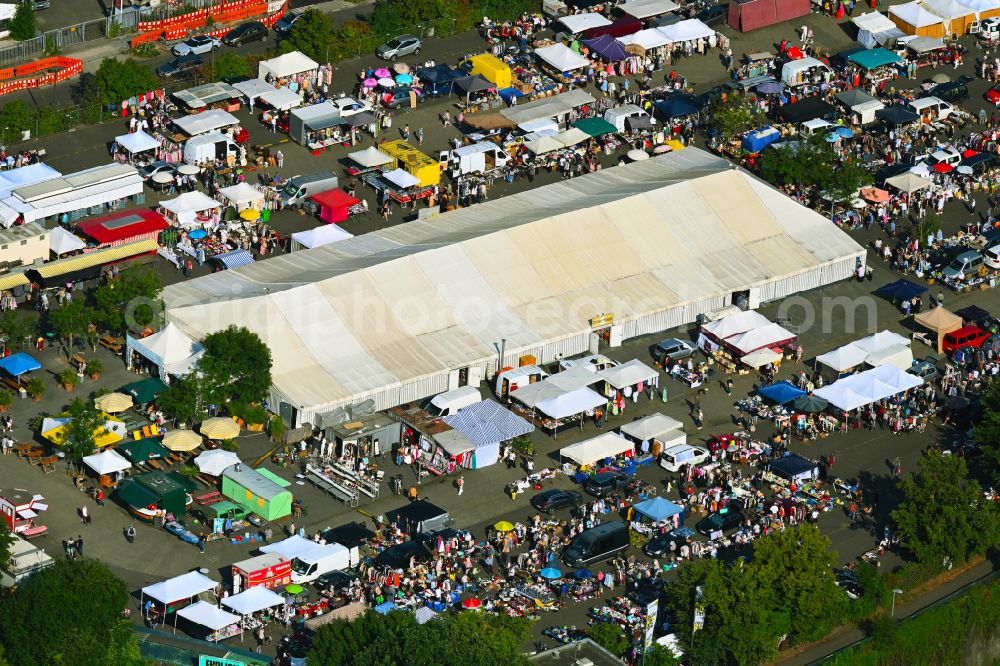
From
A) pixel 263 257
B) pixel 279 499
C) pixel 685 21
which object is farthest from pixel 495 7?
pixel 279 499

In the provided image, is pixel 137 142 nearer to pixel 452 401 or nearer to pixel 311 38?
pixel 311 38

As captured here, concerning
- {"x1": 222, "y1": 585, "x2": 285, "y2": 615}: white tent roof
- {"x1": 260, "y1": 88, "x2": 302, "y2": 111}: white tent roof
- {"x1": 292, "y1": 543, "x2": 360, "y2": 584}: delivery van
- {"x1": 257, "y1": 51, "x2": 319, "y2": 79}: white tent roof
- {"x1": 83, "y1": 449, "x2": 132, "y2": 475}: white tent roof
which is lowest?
{"x1": 292, "y1": 543, "x2": 360, "y2": 584}: delivery van

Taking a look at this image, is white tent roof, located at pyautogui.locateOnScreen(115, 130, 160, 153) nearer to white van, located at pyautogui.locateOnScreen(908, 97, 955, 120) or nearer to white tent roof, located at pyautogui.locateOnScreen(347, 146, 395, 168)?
white tent roof, located at pyautogui.locateOnScreen(347, 146, 395, 168)

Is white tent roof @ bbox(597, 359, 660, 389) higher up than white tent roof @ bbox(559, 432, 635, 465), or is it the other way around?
white tent roof @ bbox(597, 359, 660, 389)

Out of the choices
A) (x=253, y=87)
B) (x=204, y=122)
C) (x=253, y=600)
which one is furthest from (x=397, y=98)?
(x=253, y=600)

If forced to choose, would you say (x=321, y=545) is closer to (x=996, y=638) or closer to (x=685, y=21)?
(x=996, y=638)

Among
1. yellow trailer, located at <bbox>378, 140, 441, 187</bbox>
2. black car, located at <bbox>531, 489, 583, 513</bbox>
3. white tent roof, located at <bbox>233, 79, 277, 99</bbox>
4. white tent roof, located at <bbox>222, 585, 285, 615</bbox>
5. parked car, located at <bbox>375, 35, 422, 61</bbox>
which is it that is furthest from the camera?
parked car, located at <bbox>375, 35, 422, 61</bbox>

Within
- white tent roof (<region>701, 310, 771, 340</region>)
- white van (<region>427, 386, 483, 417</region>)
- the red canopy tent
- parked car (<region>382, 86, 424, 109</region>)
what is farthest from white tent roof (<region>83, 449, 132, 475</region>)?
parked car (<region>382, 86, 424, 109</region>)
